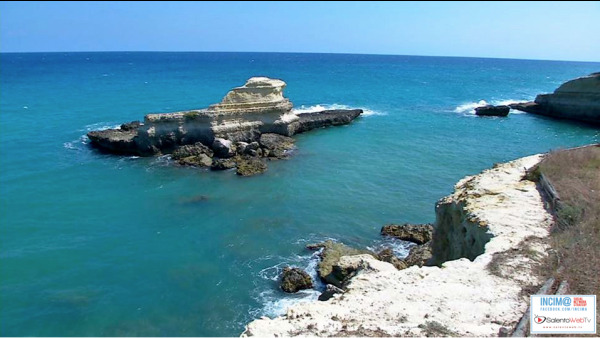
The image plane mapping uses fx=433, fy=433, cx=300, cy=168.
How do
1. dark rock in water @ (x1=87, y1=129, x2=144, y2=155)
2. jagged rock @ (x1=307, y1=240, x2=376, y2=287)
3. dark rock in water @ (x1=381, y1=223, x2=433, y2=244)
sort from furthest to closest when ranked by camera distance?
dark rock in water @ (x1=87, y1=129, x2=144, y2=155) → dark rock in water @ (x1=381, y1=223, x2=433, y2=244) → jagged rock @ (x1=307, y1=240, x2=376, y2=287)

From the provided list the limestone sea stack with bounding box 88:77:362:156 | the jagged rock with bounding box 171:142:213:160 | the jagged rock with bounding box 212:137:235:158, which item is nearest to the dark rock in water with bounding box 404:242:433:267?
the jagged rock with bounding box 212:137:235:158

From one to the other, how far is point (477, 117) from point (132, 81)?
65.2 metres

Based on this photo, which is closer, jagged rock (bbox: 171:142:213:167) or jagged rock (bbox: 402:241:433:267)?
jagged rock (bbox: 402:241:433:267)

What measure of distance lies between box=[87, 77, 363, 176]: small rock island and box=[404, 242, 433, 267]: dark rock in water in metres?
14.3

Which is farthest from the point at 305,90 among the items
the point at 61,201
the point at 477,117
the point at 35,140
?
the point at 61,201

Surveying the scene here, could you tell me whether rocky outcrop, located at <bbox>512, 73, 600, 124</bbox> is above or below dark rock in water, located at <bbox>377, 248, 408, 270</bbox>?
above

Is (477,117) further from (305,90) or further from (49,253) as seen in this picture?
(49,253)

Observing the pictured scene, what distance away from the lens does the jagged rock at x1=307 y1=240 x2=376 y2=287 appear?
15.6 metres

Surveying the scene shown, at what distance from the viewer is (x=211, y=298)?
1546 centimetres

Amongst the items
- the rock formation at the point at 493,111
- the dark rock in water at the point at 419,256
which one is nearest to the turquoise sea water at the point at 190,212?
the dark rock in water at the point at 419,256

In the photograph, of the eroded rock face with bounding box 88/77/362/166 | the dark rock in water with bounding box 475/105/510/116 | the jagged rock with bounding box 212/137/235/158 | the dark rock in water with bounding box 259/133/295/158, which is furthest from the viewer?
the dark rock in water with bounding box 475/105/510/116

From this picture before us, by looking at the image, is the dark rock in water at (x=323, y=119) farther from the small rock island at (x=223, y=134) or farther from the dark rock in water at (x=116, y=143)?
the dark rock in water at (x=116, y=143)

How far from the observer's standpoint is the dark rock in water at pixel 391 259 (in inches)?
642

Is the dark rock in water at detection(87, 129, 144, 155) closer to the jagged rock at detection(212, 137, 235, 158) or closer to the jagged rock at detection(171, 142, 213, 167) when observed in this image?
the jagged rock at detection(171, 142, 213, 167)
